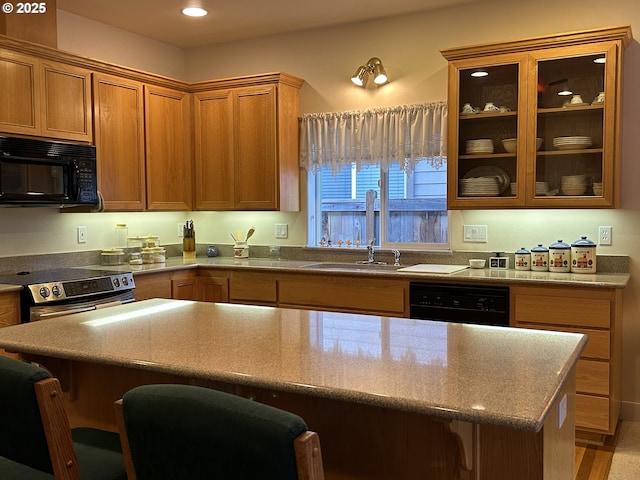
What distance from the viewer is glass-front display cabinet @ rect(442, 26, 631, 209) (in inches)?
139

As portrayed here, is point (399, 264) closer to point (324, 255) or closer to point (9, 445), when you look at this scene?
point (324, 255)

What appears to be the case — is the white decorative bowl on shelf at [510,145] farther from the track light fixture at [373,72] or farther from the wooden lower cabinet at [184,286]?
the wooden lower cabinet at [184,286]

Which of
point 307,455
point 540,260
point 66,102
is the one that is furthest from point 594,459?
point 66,102

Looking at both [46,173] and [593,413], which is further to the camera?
[46,173]

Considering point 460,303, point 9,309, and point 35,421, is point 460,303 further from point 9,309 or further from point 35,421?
point 35,421

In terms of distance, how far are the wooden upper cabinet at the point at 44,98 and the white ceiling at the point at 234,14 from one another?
1.88ft

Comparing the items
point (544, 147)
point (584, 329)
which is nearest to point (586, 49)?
point (544, 147)

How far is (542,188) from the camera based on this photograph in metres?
3.73

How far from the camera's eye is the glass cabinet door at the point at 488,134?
3.77 m

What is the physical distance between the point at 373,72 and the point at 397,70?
0.17 meters

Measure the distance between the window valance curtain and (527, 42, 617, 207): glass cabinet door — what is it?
28.5 inches

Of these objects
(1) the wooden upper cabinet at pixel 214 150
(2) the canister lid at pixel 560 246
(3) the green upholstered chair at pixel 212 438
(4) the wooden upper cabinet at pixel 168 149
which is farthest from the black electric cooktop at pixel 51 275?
(2) the canister lid at pixel 560 246

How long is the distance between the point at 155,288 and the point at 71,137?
1.14m

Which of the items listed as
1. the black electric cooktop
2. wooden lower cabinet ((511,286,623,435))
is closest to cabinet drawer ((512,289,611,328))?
wooden lower cabinet ((511,286,623,435))
